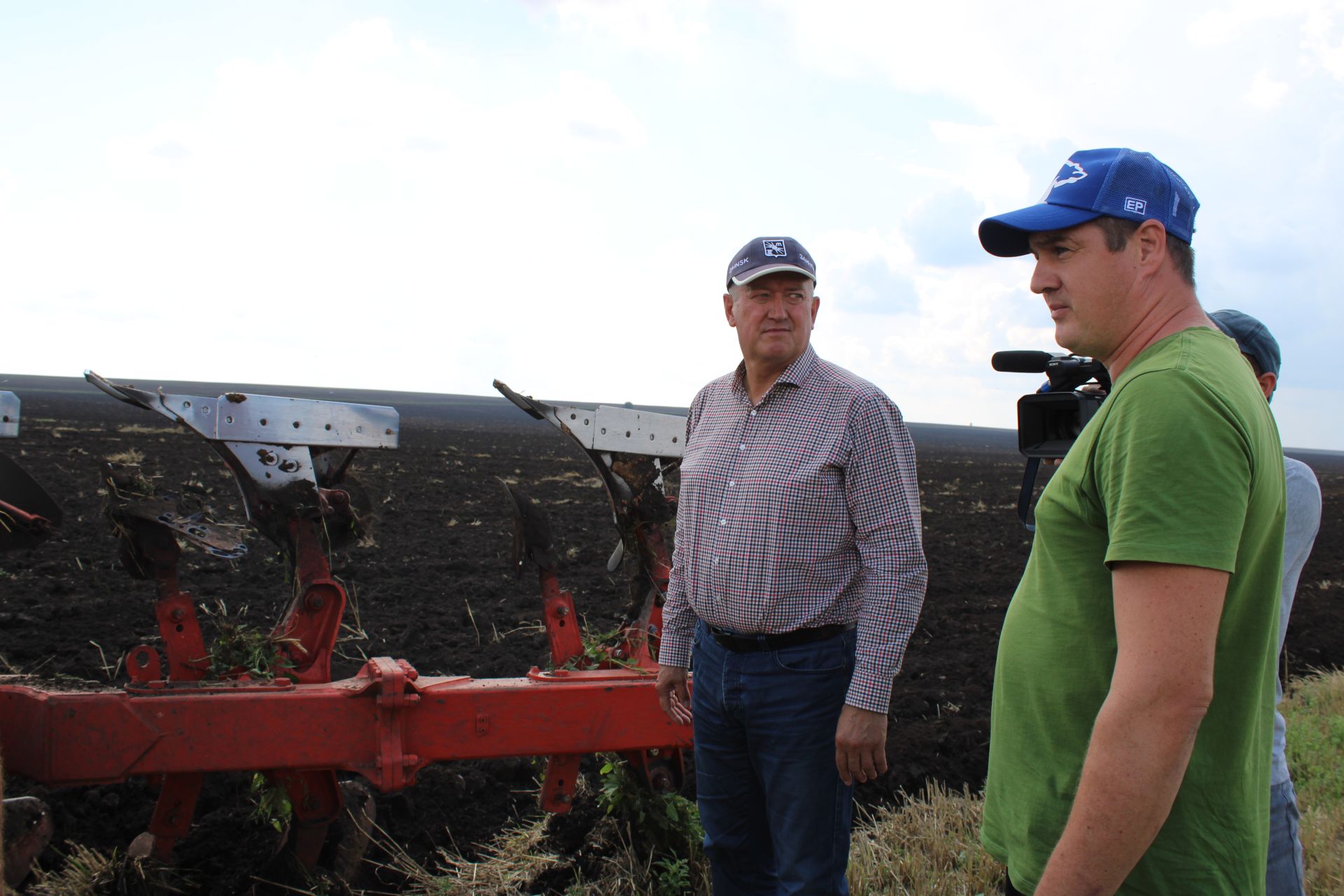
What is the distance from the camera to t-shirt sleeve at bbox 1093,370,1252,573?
4.16ft

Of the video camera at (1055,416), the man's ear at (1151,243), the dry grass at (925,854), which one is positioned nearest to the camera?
the man's ear at (1151,243)

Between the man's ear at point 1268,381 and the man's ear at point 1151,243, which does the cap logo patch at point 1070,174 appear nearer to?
the man's ear at point 1151,243

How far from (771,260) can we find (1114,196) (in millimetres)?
1332

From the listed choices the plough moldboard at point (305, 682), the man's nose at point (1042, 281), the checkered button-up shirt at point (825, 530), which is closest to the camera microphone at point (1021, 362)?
the checkered button-up shirt at point (825, 530)

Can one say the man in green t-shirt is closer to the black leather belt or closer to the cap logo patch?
the cap logo patch

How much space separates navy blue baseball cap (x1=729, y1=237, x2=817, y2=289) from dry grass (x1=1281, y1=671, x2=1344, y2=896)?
2716mm

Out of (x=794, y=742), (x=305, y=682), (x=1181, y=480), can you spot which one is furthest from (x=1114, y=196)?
(x=305, y=682)

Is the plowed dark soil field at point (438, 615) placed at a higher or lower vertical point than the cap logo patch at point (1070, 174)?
lower

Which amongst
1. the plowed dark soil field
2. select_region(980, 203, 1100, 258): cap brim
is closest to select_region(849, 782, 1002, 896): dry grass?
the plowed dark soil field

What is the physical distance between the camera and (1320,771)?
448 cm

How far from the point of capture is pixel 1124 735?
1.31 m

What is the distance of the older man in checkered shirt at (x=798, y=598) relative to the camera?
99.1 inches

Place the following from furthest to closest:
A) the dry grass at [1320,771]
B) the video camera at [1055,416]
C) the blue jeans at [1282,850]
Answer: the dry grass at [1320,771] → the video camera at [1055,416] → the blue jeans at [1282,850]

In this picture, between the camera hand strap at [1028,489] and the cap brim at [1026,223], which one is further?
the camera hand strap at [1028,489]
